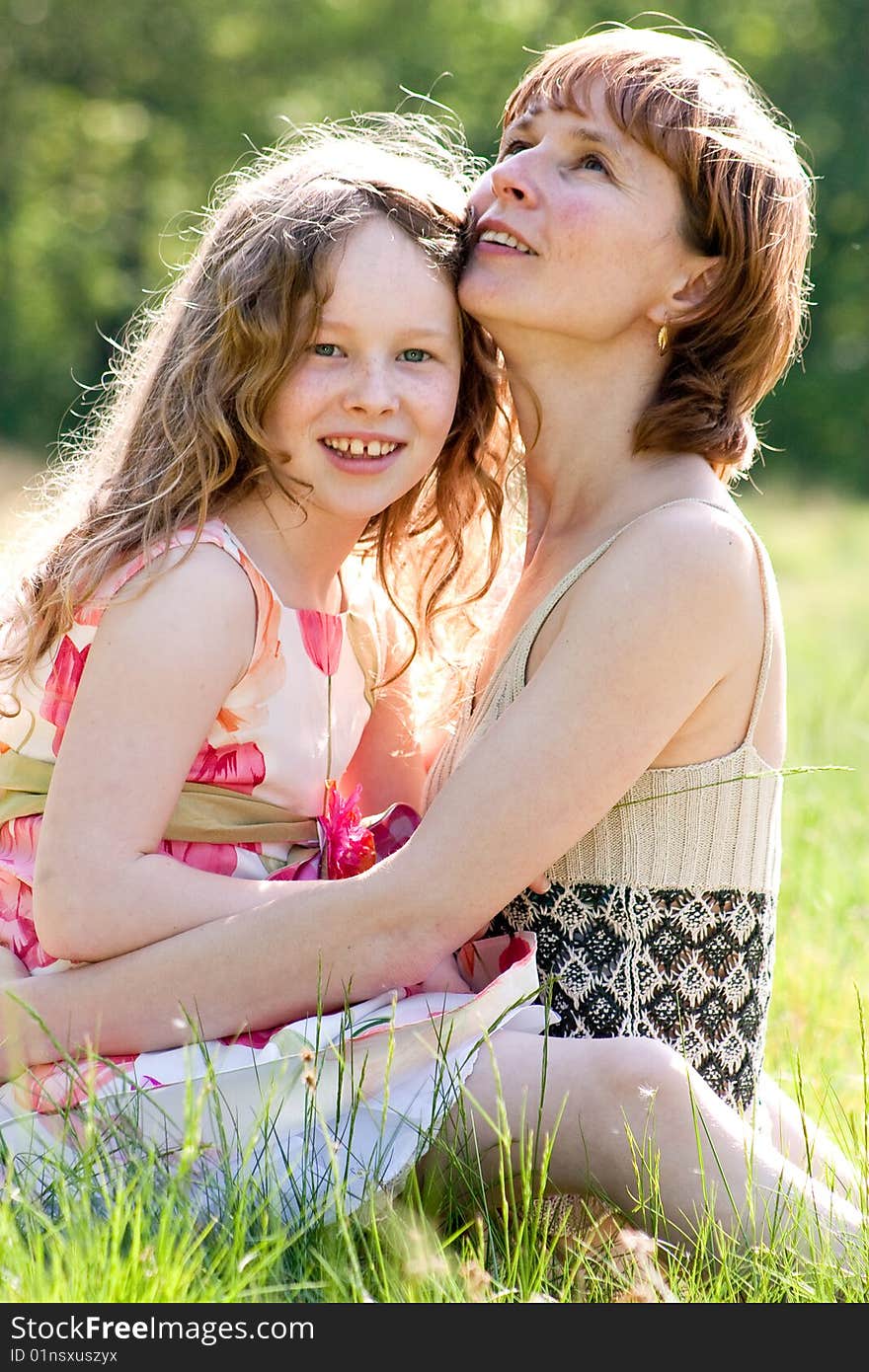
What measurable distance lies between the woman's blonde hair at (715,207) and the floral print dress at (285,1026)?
71cm

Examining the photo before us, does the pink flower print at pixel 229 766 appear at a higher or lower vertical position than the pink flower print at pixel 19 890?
higher

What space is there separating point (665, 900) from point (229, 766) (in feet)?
2.34

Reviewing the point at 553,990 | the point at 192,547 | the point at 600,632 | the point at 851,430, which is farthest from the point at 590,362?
the point at 851,430

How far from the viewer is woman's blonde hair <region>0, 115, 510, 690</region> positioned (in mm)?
2455

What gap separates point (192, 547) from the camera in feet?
7.75

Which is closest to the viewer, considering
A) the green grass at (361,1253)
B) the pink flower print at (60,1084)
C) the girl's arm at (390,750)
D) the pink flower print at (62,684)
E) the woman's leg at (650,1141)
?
the green grass at (361,1253)

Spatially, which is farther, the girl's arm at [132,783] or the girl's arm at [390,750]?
the girl's arm at [390,750]

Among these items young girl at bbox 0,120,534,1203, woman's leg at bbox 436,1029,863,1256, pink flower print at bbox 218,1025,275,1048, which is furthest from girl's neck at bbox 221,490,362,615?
woman's leg at bbox 436,1029,863,1256

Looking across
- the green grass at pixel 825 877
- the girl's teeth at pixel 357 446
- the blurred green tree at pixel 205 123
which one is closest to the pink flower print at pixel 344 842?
the girl's teeth at pixel 357 446

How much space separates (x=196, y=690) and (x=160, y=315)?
2.60 ft

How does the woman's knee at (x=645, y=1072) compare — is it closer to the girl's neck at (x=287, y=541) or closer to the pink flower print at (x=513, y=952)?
the pink flower print at (x=513, y=952)

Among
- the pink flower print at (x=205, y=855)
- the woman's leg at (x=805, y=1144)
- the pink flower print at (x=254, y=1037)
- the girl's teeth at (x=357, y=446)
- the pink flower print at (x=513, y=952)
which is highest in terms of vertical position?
the girl's teeth at (x=357, y=446)

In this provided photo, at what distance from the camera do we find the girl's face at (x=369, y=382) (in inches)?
97.5
